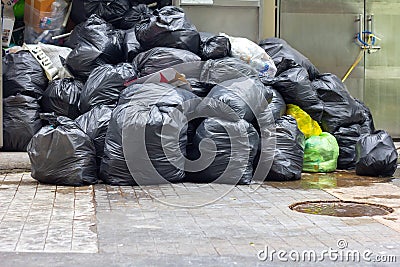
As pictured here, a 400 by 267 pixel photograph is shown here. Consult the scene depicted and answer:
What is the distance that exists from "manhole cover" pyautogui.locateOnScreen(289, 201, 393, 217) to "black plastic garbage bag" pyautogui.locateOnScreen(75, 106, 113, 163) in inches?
77.8

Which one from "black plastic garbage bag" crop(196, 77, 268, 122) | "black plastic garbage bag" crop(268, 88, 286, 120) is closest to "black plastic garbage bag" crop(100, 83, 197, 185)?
"black plastic garbage bag" crop(196, 77, 268, 122)

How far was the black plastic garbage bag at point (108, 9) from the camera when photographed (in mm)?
8609

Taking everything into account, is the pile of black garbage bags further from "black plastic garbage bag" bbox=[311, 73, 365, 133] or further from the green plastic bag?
the green plastic bag

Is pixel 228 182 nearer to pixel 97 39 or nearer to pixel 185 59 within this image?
pixel 185 59

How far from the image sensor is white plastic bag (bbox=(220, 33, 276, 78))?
25.5 feet

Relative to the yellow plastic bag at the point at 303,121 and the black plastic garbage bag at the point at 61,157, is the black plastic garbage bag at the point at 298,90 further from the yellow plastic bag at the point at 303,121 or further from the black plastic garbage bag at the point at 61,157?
the black plastic garbage bag at the point at 61,157

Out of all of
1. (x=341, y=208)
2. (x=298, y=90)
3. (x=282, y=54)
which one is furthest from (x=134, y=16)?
(x=341, y=208)

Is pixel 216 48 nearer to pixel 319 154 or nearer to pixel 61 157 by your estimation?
pixel 319 154

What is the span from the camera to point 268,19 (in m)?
9.15

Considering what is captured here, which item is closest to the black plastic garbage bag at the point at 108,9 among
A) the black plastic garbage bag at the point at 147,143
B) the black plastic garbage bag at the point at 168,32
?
the black plastic garbage bag at the point at 168,32

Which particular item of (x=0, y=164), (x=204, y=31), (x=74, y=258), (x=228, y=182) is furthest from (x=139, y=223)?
(x=204, y=31)

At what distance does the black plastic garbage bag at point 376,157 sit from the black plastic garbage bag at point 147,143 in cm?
191

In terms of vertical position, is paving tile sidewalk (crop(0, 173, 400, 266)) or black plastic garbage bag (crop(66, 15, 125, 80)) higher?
black plastic garbage bag (crop(66, 15, 125, 80))

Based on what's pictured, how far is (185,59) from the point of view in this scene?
24.2ft
